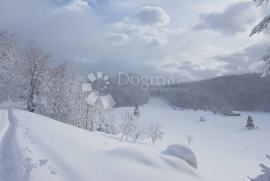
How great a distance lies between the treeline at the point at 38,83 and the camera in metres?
32.2

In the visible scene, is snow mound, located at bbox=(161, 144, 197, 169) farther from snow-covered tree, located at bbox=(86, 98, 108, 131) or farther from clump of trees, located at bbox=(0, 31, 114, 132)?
snow-covered tree, located at bbox=(86, 98, 108, 131)

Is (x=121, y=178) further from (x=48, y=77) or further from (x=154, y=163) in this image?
(x=48, y=77)

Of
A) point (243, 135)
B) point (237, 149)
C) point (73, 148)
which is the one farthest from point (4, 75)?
point (243, 135)

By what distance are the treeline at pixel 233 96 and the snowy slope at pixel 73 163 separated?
116 m

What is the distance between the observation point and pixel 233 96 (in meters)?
147

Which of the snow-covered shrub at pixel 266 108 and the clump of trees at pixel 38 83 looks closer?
the clump of trees at pixel 38 83

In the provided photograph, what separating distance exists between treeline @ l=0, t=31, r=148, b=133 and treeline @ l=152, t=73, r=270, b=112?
10021 centimetres

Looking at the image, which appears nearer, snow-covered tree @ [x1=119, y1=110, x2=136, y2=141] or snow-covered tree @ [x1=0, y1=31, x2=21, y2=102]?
snow-covered tree @ [x1=0, y1=31, x2=21, y2=102]

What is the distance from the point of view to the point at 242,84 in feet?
525

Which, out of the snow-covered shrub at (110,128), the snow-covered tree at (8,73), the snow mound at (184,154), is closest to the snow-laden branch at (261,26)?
the snow mound at (184,154)

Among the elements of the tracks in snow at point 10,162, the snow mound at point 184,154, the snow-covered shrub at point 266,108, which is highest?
the snow-covered shrub at point 266,108

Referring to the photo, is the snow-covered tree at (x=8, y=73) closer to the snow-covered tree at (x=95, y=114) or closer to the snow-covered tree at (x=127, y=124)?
the snow-covered tree at (x=95, y=114)

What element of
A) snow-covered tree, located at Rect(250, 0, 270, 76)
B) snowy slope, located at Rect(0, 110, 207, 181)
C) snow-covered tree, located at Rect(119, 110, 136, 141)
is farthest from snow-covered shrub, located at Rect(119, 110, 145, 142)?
snow-covered tree, located at Rect(250, 0, 270, 76)

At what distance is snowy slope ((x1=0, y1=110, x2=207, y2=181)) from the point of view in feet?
24.4
